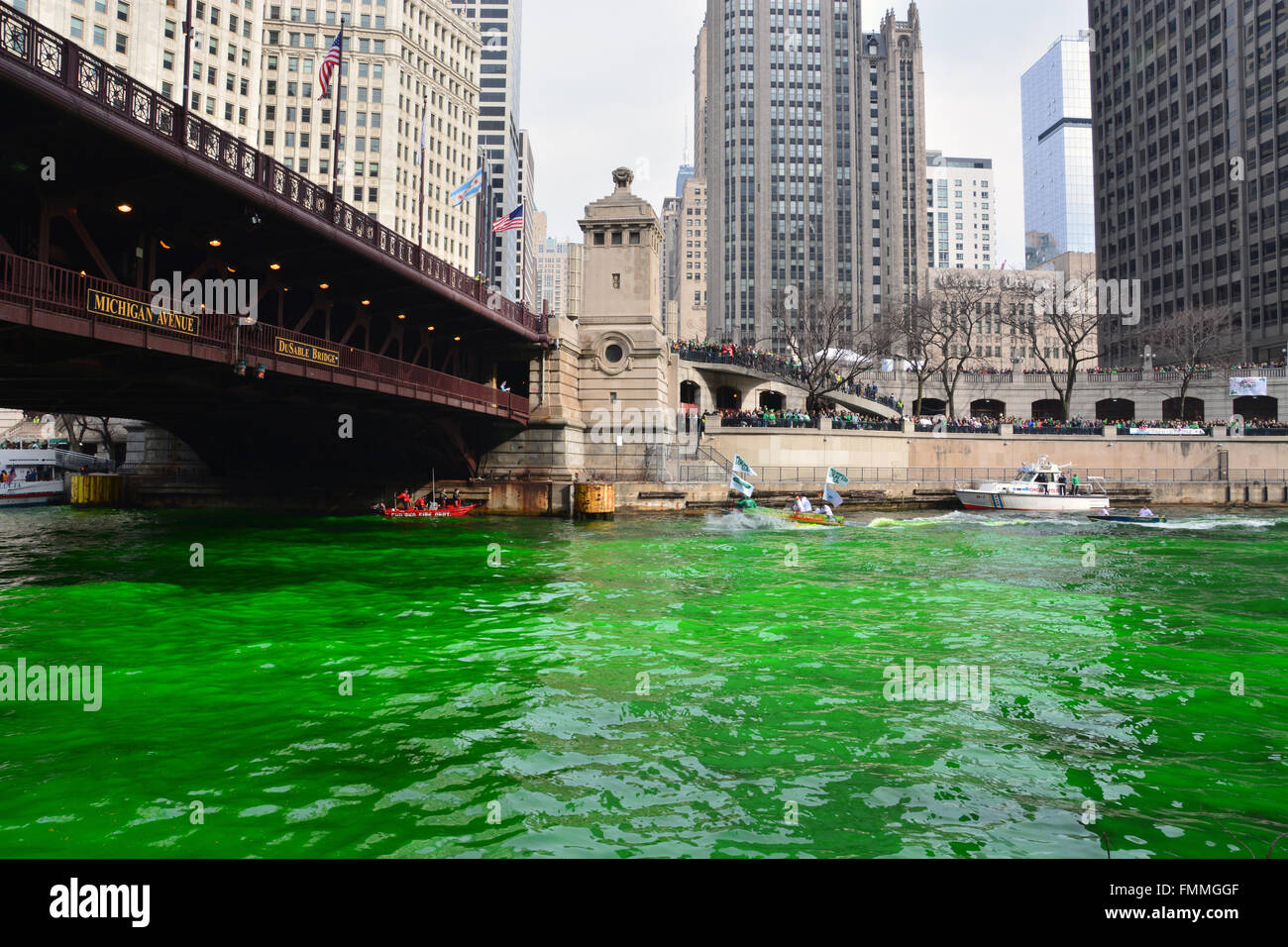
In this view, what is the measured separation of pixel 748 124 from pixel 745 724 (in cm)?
14876

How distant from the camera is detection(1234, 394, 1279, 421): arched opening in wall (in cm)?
7138

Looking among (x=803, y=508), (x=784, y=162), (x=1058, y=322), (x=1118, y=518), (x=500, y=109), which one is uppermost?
(x=500, y=109)

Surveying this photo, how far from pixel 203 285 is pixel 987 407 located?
7564 cm

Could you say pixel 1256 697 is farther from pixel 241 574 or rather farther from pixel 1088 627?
pixel 241 574

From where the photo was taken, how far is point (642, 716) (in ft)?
30.6

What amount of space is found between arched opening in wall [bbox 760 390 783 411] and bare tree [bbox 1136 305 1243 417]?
34941mm

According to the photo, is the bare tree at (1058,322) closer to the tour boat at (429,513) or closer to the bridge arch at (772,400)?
the bridge arch at (772,400)

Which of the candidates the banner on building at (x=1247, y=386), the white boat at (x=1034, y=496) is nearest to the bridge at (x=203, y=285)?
the white boat at (x=1034, y=496)

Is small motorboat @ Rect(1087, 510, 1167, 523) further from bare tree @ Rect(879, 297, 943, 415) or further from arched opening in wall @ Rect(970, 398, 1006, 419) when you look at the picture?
arched opening in wall @ Rect(970, 398, 1006, 419)

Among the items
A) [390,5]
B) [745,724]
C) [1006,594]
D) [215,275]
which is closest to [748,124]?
[390,5]

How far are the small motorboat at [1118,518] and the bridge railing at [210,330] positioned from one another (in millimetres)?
33018

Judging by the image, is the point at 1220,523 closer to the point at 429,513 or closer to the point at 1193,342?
the point at 429,513

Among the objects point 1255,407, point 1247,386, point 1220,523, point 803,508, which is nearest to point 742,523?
point 803,508
